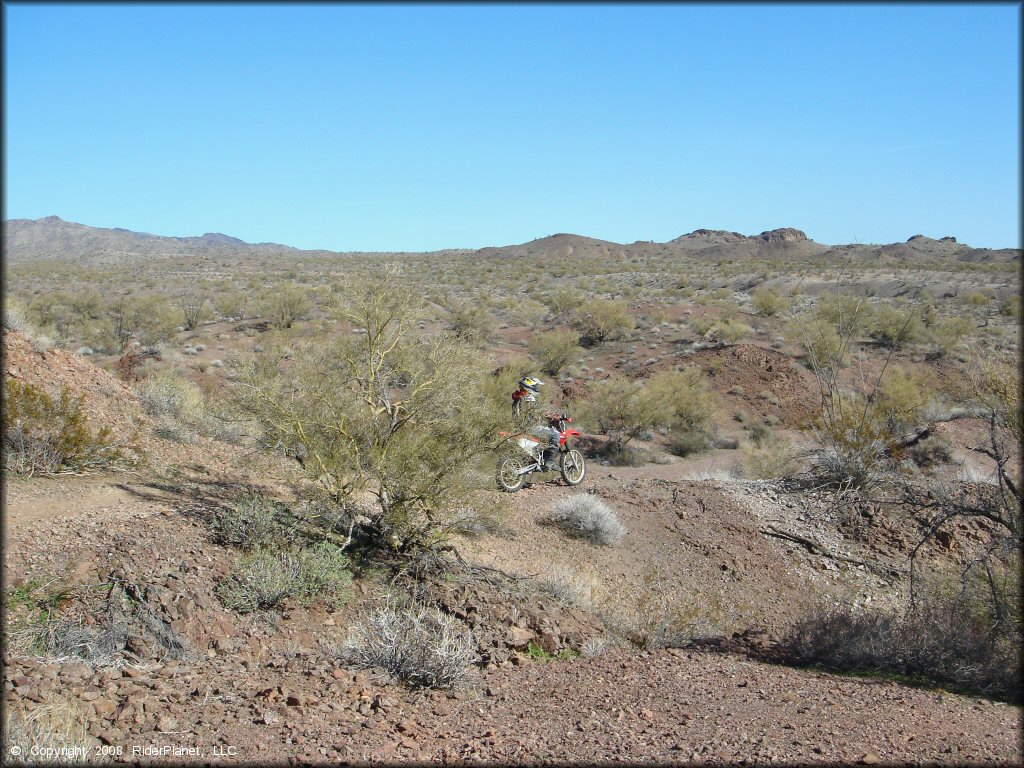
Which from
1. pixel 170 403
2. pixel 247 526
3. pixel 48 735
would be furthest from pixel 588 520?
pixel 170 403

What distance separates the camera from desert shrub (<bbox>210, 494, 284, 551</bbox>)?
760 cm

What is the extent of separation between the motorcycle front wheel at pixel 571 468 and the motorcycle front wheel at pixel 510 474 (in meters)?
0.90

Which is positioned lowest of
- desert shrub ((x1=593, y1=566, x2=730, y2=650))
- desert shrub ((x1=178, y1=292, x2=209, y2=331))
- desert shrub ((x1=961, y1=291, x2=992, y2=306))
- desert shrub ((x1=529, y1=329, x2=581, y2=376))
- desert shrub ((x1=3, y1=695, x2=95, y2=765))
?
desert shrub ((x1=593, y1=566, x2=730, y2=650))

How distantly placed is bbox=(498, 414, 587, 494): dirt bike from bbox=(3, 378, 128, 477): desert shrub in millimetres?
5862

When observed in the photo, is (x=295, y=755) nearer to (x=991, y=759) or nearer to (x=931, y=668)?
(x=991, y=759)

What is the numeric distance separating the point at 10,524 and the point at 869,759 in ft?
25.2

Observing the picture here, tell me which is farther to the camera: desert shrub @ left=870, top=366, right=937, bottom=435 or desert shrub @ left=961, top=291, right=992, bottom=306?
desert shrub @ left=961, top=291, right=992, bottom=306

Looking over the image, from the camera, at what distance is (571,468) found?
12852mm

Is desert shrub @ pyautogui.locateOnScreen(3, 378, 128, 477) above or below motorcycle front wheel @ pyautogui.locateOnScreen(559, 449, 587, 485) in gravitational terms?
above

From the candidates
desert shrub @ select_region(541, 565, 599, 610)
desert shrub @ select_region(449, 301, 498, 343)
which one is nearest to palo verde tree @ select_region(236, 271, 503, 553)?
desert shrub @ select_region(541, 565, 599, 610)

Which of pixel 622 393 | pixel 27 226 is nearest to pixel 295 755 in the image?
pixel 622 393

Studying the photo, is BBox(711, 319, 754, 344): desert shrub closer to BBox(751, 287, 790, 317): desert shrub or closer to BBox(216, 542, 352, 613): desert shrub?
BBox(751, 287, 790, 317): desert shrub

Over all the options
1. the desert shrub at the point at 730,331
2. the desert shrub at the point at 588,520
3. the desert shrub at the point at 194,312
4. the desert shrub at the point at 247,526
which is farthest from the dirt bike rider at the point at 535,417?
the desert shrub at the point at 194,312

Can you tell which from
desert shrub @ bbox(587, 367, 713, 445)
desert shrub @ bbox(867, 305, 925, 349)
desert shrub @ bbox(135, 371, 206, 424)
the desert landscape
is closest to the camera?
the desert landscape
